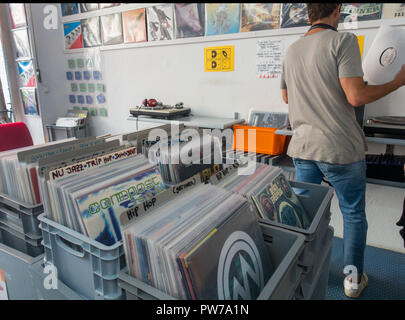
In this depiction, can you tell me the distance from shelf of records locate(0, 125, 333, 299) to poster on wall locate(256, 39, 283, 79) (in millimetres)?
1538

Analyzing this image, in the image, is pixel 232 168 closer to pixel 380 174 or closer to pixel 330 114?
pixel 330 114

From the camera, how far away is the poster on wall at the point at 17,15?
12.1ft

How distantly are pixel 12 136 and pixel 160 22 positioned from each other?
1722mm

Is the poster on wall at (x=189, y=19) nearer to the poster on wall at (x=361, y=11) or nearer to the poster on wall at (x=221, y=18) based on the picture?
→ the poster on wall at (x=221, y=18)

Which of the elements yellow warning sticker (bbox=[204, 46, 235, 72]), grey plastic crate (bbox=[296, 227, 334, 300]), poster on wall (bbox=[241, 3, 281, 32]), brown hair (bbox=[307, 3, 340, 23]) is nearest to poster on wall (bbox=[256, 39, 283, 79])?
poster on wall (bbox=[241, 3, 281, 32])

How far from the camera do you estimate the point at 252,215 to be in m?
0.72

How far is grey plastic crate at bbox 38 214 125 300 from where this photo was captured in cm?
62

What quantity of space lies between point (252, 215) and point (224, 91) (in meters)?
2.06

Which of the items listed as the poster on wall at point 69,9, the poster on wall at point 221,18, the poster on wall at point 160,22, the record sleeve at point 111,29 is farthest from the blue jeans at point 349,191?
the poster on wall at point 69,9

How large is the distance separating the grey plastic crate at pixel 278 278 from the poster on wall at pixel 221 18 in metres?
2.14

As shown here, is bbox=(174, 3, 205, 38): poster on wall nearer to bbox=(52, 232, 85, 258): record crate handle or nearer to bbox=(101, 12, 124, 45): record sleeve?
bbox=(101, 12, 124, 45): record sleeve

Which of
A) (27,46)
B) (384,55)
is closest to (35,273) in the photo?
(384,55)

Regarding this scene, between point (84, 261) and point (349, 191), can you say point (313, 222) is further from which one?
point (349, 191)

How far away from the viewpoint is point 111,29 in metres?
3.17
